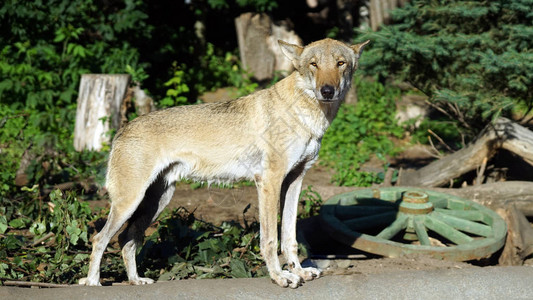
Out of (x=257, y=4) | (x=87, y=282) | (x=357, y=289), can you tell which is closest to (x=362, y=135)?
(x=257, y=4)

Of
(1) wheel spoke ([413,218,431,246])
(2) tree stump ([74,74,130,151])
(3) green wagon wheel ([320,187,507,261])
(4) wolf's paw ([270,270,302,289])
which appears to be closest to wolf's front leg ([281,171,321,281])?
(4) wolf's paw ([270,270,302,289])

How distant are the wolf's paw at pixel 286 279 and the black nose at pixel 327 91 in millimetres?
1381

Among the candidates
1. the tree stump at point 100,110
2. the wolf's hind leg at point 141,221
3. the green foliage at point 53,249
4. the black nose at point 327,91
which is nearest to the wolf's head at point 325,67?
the black nose at point 327,91

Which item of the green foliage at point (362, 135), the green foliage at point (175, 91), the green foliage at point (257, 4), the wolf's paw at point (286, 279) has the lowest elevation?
the green foliage at point (362, 135)

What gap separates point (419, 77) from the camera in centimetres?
712

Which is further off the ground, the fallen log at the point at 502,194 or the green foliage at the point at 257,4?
the green foliage at the point at 257,4

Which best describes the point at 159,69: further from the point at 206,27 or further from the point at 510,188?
the point at 510,188

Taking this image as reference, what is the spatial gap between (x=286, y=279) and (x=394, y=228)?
181 cm

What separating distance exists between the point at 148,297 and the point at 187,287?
0.83ft

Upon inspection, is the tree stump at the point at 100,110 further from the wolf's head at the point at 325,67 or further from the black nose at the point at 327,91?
the black nose at the point at 327,91

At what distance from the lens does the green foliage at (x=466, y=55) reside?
5969 mm

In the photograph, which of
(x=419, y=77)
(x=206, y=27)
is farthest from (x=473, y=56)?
(x=206, y=27)

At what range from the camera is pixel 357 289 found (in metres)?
3.32

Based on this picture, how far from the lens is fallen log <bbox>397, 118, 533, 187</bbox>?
5.98 metres
